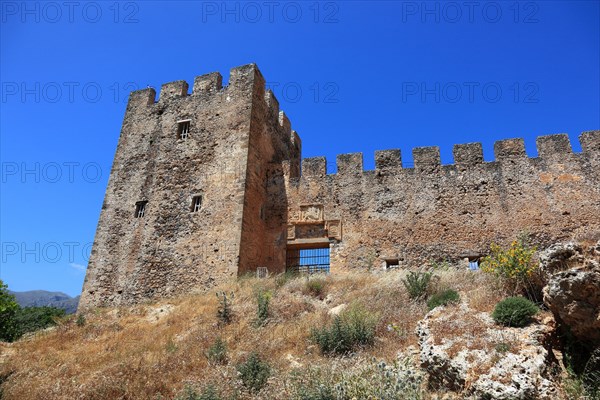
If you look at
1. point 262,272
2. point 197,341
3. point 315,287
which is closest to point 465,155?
point 315,287

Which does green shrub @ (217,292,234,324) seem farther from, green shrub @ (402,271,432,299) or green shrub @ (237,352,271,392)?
green shrub @ (402,271,432,299)

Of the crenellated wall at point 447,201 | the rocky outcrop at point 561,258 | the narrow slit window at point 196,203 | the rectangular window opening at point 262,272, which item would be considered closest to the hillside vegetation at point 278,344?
the rocky outcrop at point 561,258

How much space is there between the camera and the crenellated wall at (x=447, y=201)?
512 inches

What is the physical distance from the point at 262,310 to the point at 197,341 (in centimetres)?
155

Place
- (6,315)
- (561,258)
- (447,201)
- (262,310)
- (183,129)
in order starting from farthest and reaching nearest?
(183,129) → (447,201) → (6,315) → (262,310) → (561,258)

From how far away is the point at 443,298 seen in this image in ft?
27.9

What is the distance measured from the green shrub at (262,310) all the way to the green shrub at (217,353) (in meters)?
1.36

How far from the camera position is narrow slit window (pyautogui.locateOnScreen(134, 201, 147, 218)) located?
15334mm

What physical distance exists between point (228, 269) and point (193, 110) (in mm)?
6336

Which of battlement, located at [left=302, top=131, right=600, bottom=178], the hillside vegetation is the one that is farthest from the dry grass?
battlement, located at [left=302, top=131, right=600, bottom=178]

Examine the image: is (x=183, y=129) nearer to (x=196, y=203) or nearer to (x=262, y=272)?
(x=196, y=203)

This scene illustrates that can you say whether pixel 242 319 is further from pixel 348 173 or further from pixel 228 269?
pixel 348 173

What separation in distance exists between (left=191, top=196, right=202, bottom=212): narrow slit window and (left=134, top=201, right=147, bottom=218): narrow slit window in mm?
1899

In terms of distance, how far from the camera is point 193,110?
1627 cm
